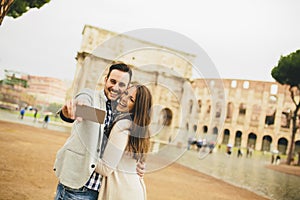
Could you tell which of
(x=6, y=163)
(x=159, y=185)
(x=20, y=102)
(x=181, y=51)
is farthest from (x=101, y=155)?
(x=20, y=102)

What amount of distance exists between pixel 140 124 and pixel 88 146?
0.89ft

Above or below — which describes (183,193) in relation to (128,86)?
below

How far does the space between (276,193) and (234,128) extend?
31.8 meters

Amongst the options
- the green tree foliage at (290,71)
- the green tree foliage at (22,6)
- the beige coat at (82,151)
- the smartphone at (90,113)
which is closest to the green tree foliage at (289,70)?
the green tree foliage at (290,71)

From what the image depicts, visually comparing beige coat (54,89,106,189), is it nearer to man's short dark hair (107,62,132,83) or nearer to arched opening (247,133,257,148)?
man's short dark hair (107,62,132,83)

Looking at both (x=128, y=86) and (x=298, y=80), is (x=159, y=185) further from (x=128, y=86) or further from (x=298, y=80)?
(x=298, y=80)

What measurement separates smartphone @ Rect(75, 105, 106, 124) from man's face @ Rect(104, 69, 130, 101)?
21 cm

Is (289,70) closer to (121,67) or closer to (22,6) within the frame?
(22,6)

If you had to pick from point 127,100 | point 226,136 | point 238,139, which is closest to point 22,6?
point 127,100

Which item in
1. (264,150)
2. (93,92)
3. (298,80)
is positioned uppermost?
(298,80)

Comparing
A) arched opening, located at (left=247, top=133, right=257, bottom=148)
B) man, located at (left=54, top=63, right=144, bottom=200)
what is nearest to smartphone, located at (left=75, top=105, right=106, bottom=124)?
man, located at (left=54, top=63, right=144, bottom=200)

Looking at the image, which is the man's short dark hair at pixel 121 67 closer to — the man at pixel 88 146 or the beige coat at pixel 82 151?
the man at pixel 88 146

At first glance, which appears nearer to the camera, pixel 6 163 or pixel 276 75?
pixel 6 163

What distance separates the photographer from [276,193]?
837 centimetres
